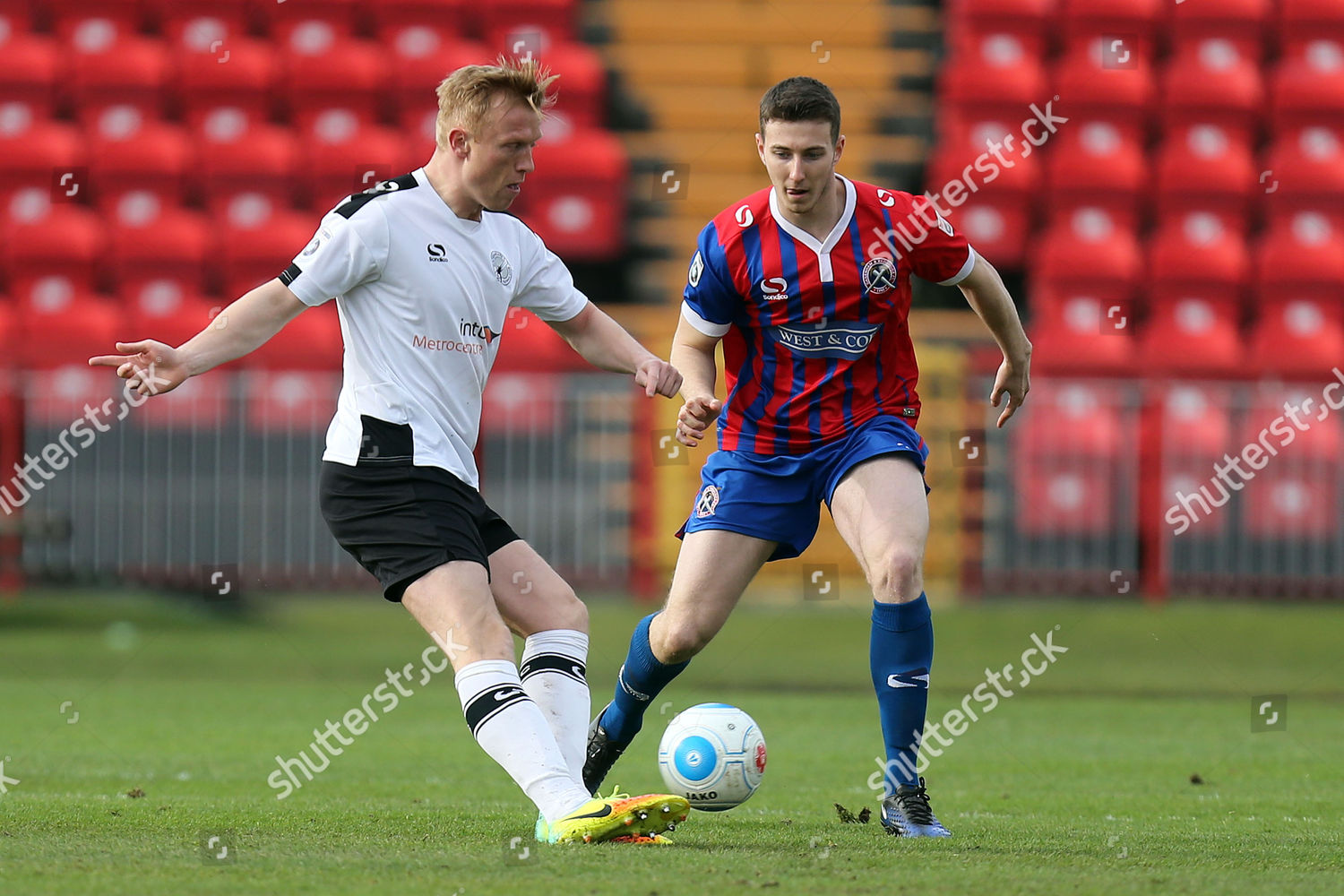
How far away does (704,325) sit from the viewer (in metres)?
5.17

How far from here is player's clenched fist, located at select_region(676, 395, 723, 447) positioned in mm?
4617

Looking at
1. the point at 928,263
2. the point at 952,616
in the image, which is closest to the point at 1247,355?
the point at 952,616

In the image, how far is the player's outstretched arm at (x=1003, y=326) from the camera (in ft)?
17.2

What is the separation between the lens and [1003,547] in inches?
476

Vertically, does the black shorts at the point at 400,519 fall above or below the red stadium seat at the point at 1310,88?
below

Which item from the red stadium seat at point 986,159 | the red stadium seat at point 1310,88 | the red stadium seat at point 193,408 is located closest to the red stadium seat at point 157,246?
the red stadium seat at point 193,408

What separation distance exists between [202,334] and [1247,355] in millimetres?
11762

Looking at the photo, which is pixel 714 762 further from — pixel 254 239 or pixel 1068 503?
pixel 254 239

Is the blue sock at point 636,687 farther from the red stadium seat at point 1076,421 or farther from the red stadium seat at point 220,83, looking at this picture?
the red stadium seat at point 220,83

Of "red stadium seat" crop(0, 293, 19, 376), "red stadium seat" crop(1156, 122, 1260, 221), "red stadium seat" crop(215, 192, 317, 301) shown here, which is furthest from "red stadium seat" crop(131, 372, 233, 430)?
"red stadium seat" crop(1156, 122, 1260, 221)

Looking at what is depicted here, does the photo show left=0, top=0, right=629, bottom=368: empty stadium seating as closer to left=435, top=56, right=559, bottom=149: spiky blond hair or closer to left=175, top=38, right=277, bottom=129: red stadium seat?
left=175, top=38, right=277, bottom=129: red stadium seat

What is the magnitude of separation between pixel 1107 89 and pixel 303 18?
7694 millimetres

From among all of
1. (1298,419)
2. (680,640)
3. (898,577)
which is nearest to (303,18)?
(1298,419)

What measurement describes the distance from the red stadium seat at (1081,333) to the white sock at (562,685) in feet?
27.8
